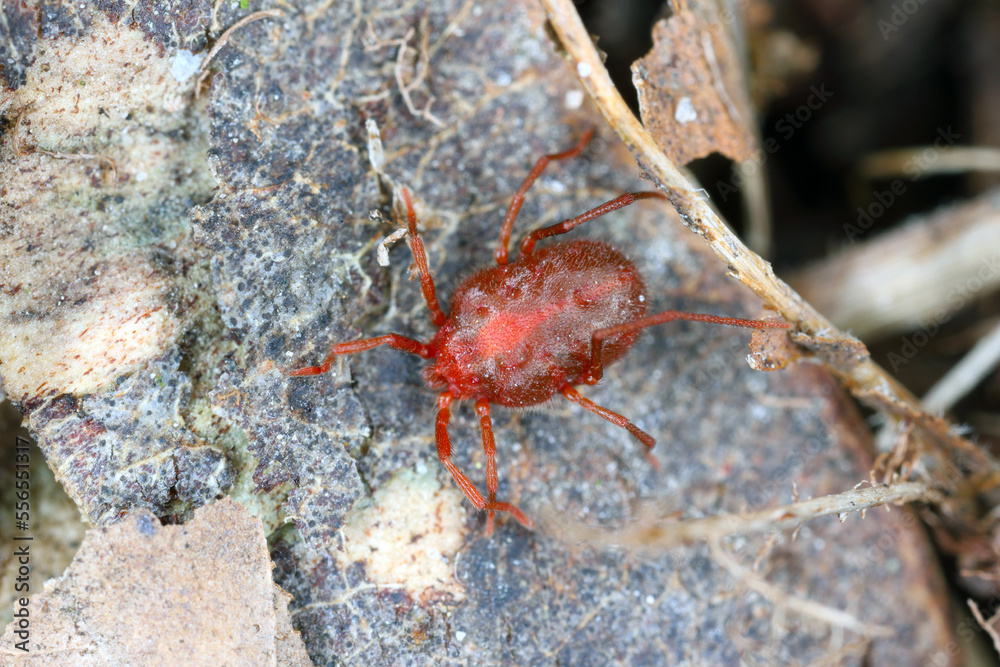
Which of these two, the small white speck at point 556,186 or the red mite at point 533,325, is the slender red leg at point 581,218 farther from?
the small white speck at point 556,186

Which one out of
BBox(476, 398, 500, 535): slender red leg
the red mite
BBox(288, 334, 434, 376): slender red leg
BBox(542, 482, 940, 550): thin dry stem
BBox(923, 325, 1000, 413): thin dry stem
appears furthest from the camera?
BBox(923, 325, 1000, 413): thin dry stem

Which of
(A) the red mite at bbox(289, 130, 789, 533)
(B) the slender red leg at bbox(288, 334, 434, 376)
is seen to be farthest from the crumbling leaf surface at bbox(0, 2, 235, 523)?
(A) the red mite at bbox(289, 130, 789, 533)

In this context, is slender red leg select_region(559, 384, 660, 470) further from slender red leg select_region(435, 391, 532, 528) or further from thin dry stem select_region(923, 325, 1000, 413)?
thin dry stem select_region(923, 325, 1000, 413)

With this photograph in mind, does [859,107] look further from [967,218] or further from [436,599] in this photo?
[436,599]

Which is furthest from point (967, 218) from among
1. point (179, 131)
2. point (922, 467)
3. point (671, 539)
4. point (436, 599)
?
point (179, 131)

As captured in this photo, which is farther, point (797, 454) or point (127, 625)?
point (797, 454)

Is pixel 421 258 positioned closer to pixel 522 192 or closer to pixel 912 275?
pixel 522 192

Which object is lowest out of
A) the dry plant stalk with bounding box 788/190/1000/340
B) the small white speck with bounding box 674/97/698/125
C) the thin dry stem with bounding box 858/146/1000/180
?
the dry plant stalk with bounding box 788/190/1000/340
